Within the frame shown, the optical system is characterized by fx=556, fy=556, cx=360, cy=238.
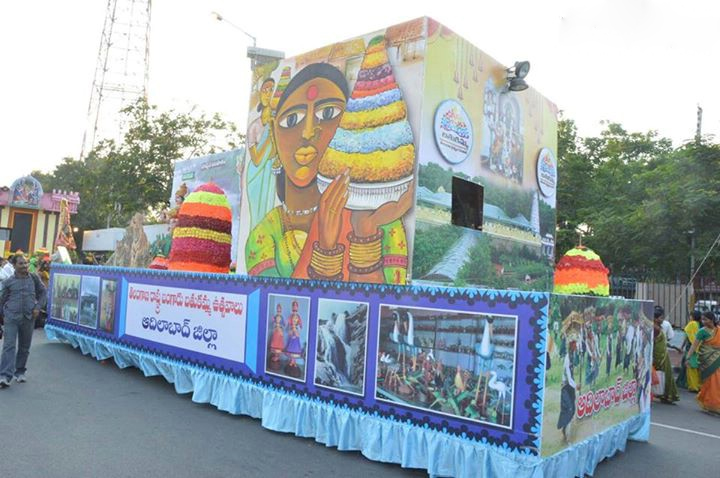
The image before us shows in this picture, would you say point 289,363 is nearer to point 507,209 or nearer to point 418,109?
point 418,109

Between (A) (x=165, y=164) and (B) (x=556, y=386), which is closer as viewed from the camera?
(B) (x=556, y=386)

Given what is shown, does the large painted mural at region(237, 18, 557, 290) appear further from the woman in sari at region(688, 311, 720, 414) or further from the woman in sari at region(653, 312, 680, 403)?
the woman in sari at region(688, 311, 720, 414)

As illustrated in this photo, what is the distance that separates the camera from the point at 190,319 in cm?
771

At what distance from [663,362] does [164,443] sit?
7.98m

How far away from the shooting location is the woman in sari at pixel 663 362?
9.18 metres

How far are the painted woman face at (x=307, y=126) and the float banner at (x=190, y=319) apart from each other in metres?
1.93

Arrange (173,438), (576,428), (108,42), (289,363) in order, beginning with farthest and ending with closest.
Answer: (108,42), (289,363), (173,438), (576,428)

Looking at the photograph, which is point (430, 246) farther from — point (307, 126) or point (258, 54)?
point (258, 54)

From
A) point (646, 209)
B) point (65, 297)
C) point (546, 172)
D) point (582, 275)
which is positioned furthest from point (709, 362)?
point (65, 297)

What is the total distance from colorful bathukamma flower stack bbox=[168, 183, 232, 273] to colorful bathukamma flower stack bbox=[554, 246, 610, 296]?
5153mm

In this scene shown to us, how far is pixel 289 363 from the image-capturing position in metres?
6.25

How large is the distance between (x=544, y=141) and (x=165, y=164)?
17667mm

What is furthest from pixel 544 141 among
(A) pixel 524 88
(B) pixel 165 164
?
(B) pixel 165 164

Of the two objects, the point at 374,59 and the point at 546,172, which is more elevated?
the point at 374,59
